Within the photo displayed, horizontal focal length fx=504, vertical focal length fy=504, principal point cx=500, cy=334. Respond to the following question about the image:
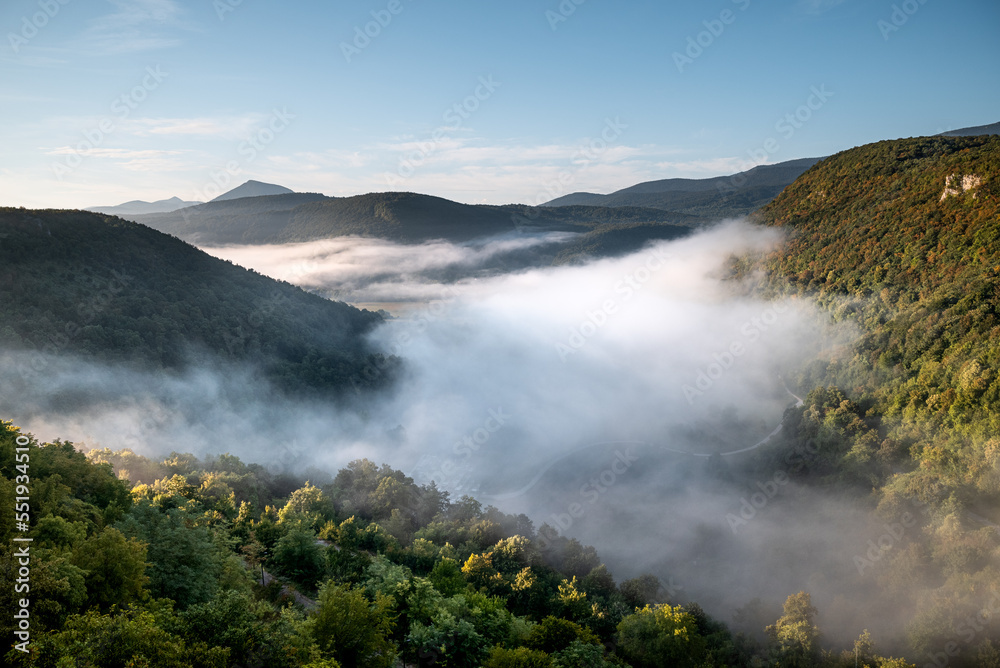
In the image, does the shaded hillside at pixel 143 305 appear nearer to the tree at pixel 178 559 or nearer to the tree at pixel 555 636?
the tree at pixel 178 559

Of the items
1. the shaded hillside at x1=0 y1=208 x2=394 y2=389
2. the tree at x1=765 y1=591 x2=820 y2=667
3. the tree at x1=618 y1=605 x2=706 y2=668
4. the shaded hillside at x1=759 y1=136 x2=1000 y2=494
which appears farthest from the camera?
the shaded hillside at x1=0 y1=208 x2=394 y2=389

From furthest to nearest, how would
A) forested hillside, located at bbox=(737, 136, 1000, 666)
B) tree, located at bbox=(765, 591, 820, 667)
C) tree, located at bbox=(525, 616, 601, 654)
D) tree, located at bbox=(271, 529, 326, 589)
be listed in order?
1. forested hillside, located at bbox=(737, 136, 1000, 666)
2. tree, located at bbox=(765, 591, 820, 667)
3. tree, located at bbox=(271, 529, 326, 589)
4. tree, located at bbox=(525, 616, 601, 654)

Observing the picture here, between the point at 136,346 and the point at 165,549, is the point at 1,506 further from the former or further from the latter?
the point at 136,346

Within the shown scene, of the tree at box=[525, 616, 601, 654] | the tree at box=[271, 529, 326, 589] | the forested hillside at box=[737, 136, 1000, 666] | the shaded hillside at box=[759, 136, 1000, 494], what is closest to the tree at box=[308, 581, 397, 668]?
the tree at box=[525, 616, 601, 654]

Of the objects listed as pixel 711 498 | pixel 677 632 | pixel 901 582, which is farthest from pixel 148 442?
pixel 901 582

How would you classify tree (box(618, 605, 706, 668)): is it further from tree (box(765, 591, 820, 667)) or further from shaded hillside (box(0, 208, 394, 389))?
shaded hillside (box(0, 208, 394, 389))

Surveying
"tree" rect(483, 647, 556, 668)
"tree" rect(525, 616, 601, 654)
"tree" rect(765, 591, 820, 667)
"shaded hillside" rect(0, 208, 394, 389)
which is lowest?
"tree" rect(765, 591, 820, 667)

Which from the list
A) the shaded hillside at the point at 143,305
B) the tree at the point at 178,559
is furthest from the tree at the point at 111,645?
the shaded hillside at the point at 143,305
